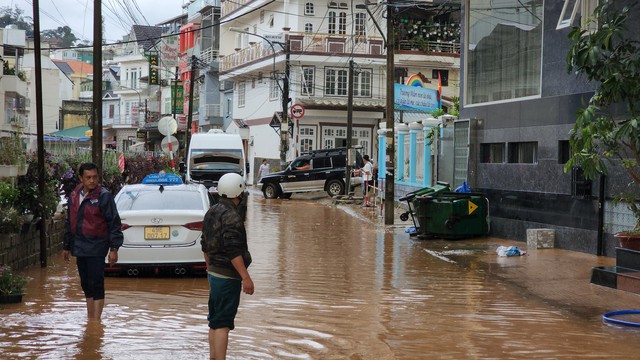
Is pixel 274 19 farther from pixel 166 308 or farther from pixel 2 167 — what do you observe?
pixel 166 308

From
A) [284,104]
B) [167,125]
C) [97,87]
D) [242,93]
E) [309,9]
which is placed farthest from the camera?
[242,93]

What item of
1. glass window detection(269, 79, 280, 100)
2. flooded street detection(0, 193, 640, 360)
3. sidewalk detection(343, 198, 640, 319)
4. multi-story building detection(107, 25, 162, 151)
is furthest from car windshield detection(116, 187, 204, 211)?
multi-story building detection(107, 25, 162, 151)

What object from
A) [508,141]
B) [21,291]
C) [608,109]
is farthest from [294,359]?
[508,141]

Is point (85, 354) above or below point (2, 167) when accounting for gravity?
below

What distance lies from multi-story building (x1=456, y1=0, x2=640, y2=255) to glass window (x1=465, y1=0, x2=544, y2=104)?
23 mm

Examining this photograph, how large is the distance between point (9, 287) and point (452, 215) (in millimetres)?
12057

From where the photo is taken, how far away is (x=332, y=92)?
53156 mm

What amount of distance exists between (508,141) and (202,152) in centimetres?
1512

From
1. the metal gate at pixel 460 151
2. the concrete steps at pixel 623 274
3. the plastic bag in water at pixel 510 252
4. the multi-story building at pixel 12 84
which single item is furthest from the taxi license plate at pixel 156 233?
the multi-story building at pixel 12 84

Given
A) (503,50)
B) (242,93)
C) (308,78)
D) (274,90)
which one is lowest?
(503,50)

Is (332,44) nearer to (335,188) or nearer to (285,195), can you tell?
(285,195)

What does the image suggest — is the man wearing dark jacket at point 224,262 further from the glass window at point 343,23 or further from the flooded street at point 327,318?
the glass window at point 343,23

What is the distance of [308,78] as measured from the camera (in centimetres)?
5275

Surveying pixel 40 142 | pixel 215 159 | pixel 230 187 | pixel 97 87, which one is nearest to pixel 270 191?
pixel 215 159
